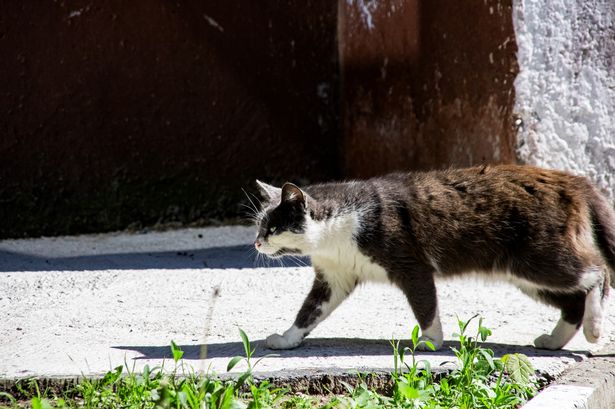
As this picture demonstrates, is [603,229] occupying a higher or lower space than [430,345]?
higher

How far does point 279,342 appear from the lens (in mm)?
3982

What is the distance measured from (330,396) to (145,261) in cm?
249

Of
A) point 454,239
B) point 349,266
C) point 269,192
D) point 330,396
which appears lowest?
point 330,396

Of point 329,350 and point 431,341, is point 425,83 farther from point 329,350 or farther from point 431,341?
point 329,350

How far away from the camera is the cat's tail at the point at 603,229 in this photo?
415 cm

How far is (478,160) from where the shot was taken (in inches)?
232

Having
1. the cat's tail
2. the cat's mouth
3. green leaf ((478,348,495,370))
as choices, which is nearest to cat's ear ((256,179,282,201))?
the cat's mouth

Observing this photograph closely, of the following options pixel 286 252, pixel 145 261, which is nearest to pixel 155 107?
pixel 145 261

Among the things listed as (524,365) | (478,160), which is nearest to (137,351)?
(524,365)

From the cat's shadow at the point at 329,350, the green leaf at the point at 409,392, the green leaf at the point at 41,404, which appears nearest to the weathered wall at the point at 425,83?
the cat's shadow at the point at 329,350

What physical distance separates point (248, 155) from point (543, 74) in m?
2.25

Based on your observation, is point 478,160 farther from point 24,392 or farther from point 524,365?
point 24,392

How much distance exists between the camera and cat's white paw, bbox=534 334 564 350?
4059 mm

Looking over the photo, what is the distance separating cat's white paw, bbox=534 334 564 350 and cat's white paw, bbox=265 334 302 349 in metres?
1.07
